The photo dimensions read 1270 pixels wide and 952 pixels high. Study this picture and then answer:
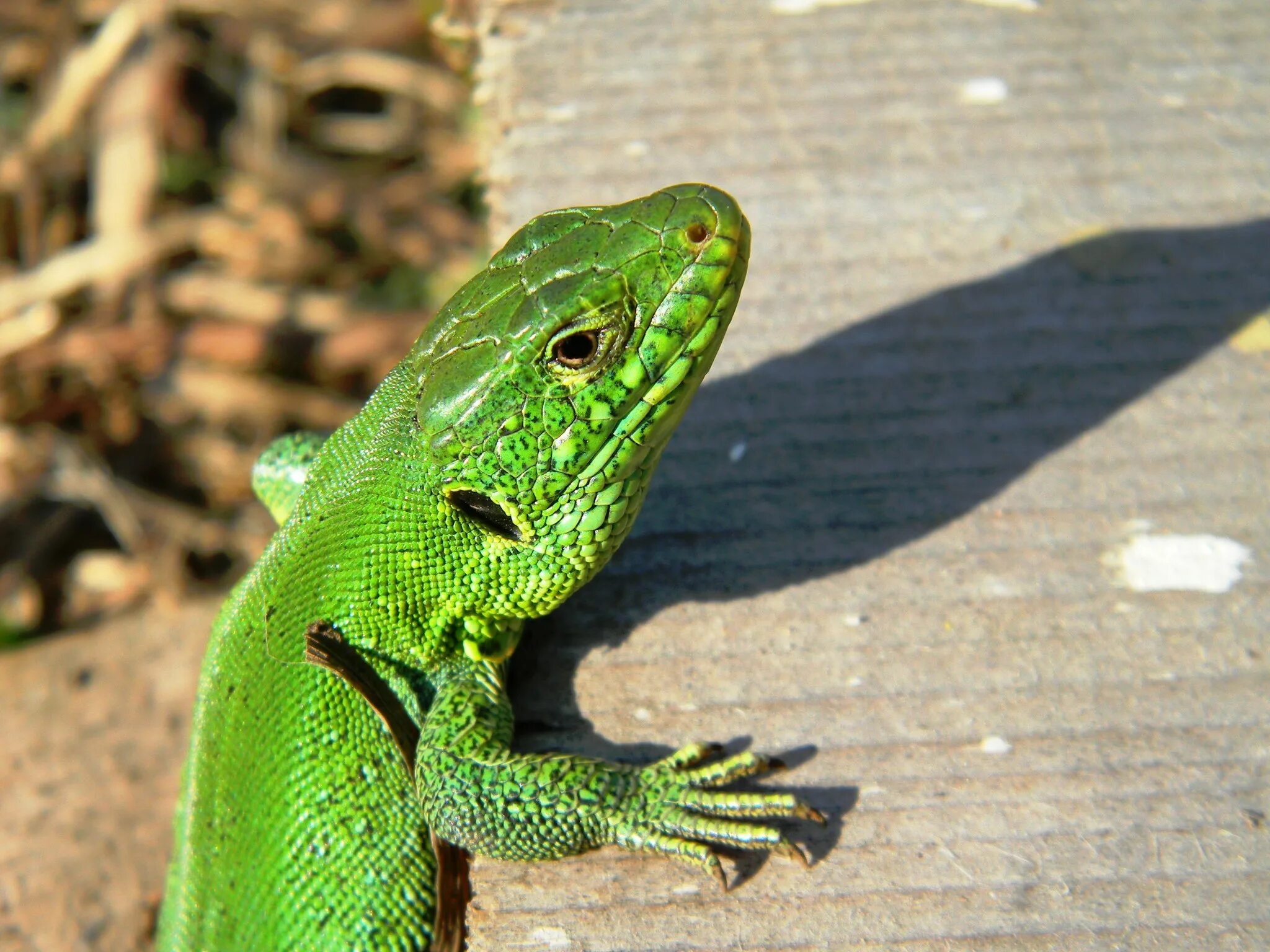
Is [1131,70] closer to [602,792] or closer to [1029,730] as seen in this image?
[1029,730]

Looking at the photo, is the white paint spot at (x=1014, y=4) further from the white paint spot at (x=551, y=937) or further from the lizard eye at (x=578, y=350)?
the white paint spot at (x=551, y=937)

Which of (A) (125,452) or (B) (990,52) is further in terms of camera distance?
(A) (125,452)

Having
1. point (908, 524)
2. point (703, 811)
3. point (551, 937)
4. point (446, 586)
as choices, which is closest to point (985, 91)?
point (908, 524)

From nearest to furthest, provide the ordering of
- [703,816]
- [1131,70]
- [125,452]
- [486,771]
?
[703,816] < [486,771] < [1131,70] < [125,452]

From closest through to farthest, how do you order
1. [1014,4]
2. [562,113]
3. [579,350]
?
1. [579,350]
2. [562,113]
3. [1014,4]

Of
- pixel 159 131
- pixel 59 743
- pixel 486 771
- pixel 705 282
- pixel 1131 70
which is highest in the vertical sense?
pixel 705 282

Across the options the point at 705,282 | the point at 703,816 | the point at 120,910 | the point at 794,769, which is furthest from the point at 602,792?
the point at 120,910

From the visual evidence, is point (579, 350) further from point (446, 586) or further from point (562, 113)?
point (562, 113)
